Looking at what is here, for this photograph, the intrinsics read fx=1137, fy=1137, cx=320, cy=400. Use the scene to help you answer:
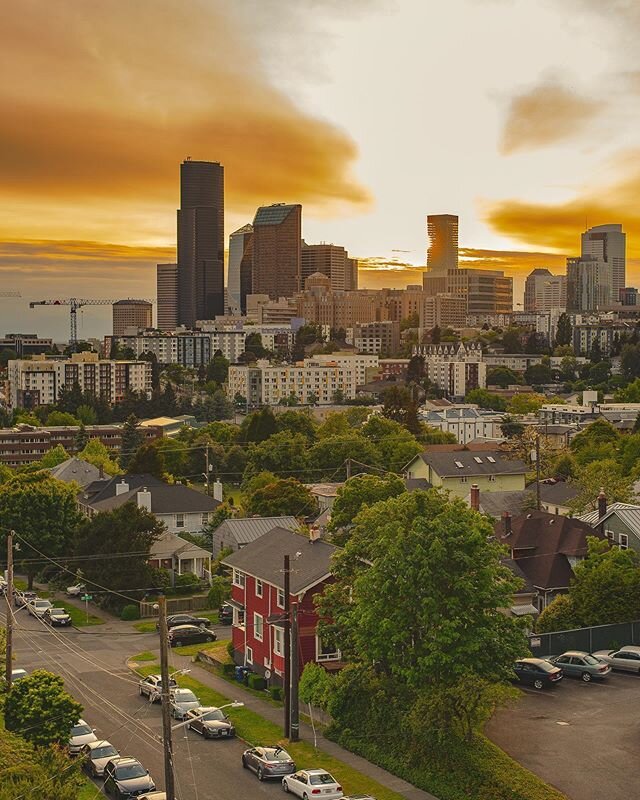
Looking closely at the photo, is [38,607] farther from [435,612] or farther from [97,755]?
[435,612]

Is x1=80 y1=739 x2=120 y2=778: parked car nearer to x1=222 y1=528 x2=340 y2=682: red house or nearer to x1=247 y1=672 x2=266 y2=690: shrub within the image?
x1=222 y1=528 x2=340 y2=682: red house

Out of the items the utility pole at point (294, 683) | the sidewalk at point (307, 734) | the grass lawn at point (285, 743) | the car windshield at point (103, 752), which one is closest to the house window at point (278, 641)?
the sidewalk at point (307, 734)

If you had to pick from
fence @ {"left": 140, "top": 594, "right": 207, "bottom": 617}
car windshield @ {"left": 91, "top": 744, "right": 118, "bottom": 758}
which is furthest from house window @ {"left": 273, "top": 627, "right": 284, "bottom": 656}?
fence @ {"left": 140, "top": 594, "right": 207, "bottom": 617}

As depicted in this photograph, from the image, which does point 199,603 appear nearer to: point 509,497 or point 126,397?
point 509,497

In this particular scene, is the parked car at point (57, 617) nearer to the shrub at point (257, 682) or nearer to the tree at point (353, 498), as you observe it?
the tree at point (353, 498)

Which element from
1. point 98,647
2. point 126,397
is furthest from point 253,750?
point 126,397
